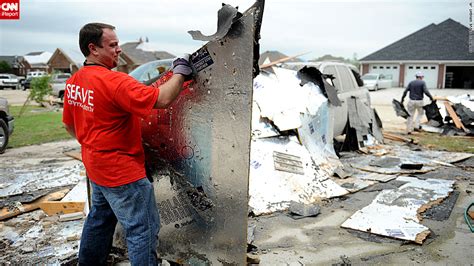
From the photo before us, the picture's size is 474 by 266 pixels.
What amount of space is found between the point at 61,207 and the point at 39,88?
59.5 ft

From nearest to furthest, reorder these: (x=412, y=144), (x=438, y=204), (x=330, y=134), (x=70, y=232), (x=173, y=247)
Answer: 1. (x=173, y=247)
2. (x=70, y=232)
3. (x=438, y=204)
4. (x=330, y=134)
5. (x=412, y=144)

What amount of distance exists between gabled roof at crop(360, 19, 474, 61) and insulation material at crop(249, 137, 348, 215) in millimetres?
22574

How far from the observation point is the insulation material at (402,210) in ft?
14.0

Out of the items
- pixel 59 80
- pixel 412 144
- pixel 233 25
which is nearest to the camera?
pixel 233 25

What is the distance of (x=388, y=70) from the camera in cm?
3403

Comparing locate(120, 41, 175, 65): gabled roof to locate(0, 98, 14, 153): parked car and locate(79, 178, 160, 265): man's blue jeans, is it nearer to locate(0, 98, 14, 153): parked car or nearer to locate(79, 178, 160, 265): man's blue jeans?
locate(0, 98, 14, 153): parked car

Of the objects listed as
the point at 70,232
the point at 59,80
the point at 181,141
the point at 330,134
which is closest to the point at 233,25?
the point at 181,141

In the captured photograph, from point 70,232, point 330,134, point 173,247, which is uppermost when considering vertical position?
point 330,134

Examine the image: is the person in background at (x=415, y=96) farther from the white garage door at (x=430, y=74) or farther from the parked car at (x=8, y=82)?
the parked car at (x=8, y=82)

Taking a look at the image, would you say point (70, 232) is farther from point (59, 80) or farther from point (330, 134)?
point (59, 80)

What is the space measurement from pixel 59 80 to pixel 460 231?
28933mm

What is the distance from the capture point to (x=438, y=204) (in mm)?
5254

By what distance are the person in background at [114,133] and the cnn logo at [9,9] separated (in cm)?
1543

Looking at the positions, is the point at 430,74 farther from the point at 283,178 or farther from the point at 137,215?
the point at 137,215
